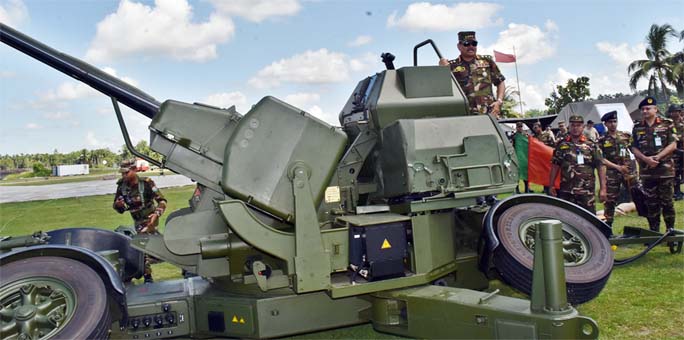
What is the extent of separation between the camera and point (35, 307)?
3.87 metres

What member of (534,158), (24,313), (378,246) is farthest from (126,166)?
(534,158)

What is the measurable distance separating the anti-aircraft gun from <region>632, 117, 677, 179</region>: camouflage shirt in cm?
380

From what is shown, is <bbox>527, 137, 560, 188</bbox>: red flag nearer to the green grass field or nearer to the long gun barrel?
the green grass field

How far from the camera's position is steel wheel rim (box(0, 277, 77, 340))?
3.80 meters

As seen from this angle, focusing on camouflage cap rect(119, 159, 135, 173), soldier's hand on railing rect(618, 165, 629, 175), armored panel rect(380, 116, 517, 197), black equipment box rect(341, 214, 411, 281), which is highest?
camouflage cap rect(119, 159, 135, 173)

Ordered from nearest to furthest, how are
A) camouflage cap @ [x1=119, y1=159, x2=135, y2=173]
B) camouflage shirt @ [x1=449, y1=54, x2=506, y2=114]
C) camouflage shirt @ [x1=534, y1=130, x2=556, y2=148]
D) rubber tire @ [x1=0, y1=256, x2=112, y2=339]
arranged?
rubber tire @ [x1=0, y1=256, x2=112, y2=339]
camouflage shirt @ [x1=449, y1=54, x2=506, y2=114]
camouflage cap @ [x1=119, y1=159, x2=135, y2=173]
camouflage shirt @ [x1=534, y1=130, x2=556, y2=148]

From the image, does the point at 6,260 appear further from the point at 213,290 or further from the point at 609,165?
the point at 609,165

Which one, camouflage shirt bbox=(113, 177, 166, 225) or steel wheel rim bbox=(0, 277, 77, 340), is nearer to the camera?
steel wheel rim bbox=(0, 277, 77, 340)

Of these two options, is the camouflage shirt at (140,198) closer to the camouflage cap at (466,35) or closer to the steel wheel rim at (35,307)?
the steel wheel rim at (35,307)

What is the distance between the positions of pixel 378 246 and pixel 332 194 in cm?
68

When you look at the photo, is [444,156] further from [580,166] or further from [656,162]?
[656,162]

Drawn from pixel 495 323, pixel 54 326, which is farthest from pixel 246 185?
pixel 495 323

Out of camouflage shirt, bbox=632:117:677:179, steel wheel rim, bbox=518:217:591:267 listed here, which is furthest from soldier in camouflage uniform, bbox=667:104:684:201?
steel wheel rim, bbox=518:217:591:267

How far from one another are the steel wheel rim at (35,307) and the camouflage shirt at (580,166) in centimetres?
675
